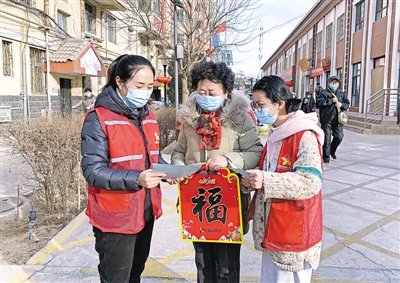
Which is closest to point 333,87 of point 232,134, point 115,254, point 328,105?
point 328,105

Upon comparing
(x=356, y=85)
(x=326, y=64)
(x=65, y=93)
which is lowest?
(x=65, y=93)

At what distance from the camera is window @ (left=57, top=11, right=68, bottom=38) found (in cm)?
1396

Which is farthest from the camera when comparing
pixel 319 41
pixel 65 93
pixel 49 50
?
pixel 319 41

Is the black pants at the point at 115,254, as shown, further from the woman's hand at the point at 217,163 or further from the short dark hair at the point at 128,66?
the short dark hair at the point at 128,66

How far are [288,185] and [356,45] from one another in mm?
19316

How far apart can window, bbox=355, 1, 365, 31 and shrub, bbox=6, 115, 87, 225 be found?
1842 cm

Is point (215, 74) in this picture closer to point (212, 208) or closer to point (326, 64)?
point (212, 208)

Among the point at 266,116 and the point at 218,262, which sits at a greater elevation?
the point at 266,116

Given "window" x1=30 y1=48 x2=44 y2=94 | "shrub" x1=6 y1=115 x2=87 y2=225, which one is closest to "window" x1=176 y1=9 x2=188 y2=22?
"window" x1=30 y1=48 x2=44 y2=94

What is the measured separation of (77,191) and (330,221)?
3363 millimetres

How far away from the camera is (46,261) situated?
2955mm

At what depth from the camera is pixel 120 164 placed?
1.73 m

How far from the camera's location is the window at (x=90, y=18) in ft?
54.1

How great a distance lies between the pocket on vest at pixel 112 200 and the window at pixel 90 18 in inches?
661
